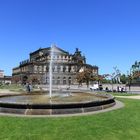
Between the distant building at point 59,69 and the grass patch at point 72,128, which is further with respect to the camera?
the distant building at point 59,69

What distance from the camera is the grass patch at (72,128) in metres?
11.6

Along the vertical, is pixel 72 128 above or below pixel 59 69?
below

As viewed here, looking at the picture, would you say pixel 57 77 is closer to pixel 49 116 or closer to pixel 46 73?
pixel 46 73

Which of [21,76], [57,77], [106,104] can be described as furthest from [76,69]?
[106,104]

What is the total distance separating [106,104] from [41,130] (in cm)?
620

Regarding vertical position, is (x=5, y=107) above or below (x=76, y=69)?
below

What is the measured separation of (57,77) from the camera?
153875 millimetres

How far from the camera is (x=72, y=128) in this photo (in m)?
12.5

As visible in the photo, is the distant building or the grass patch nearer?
the grass patch

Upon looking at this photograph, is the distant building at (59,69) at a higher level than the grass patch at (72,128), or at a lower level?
higher

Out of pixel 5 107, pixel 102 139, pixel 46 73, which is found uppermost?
pixel 46 73

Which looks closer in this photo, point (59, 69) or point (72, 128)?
point (72, 128)

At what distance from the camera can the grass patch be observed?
11.6 meters

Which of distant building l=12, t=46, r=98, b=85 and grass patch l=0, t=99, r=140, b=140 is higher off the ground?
distant building l=12, t=46, r=98, b=85
